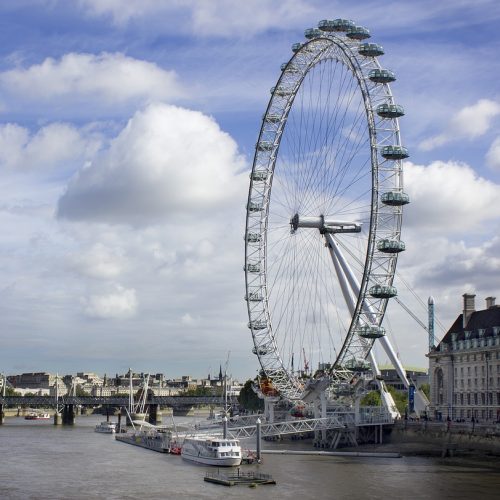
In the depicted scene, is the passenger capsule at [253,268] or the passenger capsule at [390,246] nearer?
the passenger capsule at [390,246]

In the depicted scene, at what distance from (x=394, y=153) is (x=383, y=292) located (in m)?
11.0

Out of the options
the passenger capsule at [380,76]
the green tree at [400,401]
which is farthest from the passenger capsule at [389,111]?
the green tree at [400,401]

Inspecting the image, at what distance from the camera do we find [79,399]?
574 feet

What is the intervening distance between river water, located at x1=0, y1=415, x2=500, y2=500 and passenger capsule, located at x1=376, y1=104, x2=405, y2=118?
87.9 ft

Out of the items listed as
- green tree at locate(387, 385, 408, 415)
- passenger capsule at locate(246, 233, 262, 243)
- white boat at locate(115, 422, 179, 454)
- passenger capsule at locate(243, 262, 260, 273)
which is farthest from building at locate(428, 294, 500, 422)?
white boat at locate(115, 422, 179, 454)

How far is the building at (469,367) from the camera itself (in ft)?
298

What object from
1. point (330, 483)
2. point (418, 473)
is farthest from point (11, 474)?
point (418, 473)

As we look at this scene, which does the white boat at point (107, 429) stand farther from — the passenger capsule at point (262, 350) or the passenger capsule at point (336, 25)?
the passenger capsule at point (336, 25)

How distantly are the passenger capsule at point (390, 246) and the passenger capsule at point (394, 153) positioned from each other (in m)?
6.71

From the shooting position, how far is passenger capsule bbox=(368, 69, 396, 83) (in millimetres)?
76688

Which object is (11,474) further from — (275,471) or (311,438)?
(311,438)

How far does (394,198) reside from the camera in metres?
76.0

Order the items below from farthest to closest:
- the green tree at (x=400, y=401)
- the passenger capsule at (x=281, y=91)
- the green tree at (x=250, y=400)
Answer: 1. the green tree at (x=250, y=400)
2. the green tree at (x=400, y=401)
3. the passenger capsule at (x=281, y=91)

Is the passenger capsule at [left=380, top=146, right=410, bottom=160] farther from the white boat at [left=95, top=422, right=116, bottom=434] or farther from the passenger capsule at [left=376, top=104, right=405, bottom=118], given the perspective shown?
the white boat at [left=95, top=422, right=116, bottom=434]
